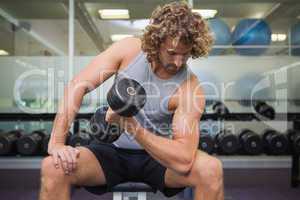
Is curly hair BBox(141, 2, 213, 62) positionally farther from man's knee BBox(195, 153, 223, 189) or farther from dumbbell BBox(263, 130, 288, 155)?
dumbbell BBox(263, 130, 288, 155)

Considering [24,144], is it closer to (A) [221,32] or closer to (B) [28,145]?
(B) [28,145]

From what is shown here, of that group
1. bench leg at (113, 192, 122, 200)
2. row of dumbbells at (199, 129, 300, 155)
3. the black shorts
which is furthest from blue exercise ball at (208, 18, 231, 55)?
the black shorts

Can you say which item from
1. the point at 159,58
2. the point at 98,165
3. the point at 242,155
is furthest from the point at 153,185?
the point at 242,155

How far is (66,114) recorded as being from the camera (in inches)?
45.4

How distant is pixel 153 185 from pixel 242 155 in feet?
7.34

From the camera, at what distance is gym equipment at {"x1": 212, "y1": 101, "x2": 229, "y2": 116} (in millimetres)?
3518

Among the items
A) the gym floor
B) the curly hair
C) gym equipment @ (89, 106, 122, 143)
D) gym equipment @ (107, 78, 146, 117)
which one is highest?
the curly hair

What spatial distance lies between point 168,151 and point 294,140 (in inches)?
91.6

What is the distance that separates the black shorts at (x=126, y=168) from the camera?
122 centimetres

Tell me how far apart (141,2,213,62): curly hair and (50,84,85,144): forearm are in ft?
0.77

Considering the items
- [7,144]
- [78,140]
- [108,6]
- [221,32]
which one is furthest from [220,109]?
[108,6]

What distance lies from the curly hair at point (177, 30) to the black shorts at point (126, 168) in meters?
0.30

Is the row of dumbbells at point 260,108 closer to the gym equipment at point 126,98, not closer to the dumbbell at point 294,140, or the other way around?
the dumbbell at point 294,140

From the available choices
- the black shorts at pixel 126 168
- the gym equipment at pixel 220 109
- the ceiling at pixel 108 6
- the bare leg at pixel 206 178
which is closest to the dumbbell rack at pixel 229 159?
the gym equipment at pixel 220 109
